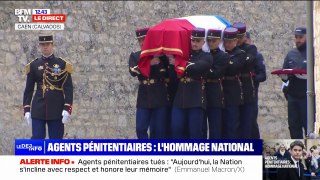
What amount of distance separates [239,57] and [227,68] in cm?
19

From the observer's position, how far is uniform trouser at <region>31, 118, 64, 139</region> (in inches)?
500

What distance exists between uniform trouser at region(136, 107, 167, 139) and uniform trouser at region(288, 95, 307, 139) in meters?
1.42

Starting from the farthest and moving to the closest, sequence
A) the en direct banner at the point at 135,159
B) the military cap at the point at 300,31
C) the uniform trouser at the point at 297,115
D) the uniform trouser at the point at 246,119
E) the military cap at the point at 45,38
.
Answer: the military cap at the point at 45,38
the military cap at the point at 300,31
the uniform trouser at the point at 246,119
the uniform trouser at the point at 297,115
the en direct banner at the point at 135,159

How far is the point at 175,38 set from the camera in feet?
41.6

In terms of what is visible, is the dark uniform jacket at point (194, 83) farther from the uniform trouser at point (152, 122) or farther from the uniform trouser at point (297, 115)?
the uniform trouser at point (297, 115)

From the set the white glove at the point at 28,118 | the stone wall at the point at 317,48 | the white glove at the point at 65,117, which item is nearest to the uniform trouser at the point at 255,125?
the stone wall at the point at 317,48

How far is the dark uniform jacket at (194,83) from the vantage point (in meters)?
12.7

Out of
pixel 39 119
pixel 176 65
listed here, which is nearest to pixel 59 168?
pixel 39 119

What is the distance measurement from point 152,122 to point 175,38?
997 mm

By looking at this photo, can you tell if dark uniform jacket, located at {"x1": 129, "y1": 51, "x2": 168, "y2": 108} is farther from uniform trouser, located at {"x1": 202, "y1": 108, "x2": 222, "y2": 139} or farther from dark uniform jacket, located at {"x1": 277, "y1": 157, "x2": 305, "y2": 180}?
dark uniform jacket, located at {"x1": 277, "y1": 157, "x2": 305, "y2": 180}

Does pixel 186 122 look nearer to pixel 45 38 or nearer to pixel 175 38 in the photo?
pixel 175 38

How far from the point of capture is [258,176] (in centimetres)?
1212

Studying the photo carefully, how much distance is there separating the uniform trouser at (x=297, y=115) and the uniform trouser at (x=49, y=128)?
8.51 ft

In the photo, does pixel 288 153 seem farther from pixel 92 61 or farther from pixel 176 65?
pixel 92 61
